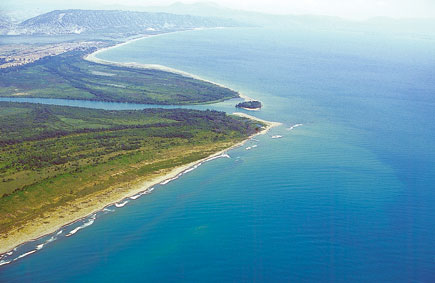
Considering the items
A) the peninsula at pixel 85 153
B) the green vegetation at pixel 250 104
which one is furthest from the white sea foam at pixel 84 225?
the green vegetation at pixel 250 104

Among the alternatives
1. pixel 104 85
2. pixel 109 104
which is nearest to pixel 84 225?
pixel 109 104

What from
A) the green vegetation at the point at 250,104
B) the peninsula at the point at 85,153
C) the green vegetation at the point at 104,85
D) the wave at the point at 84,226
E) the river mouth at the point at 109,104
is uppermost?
the green vegetation at the point at 104,85

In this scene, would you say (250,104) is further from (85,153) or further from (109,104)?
(85,153)

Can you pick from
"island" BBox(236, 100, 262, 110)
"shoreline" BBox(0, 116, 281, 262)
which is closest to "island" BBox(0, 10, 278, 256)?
"shoreline" BBox(0, 116, 281, 262)

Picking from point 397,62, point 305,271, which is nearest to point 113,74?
point 305,271

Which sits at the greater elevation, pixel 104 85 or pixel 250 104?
A: pixel 104 85

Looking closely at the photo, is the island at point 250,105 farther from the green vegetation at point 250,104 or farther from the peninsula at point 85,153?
the peninsula at point 85,153
